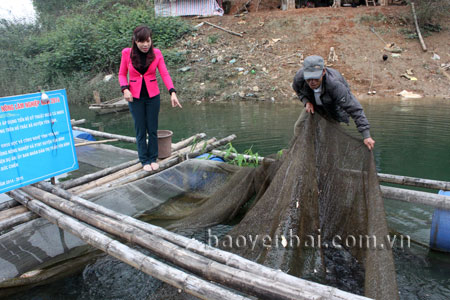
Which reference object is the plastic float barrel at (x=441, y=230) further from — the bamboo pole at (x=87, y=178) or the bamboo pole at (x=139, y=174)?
the bamboo pole at (x=87, y=178)

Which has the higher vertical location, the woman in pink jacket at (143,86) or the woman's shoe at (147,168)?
the woman in pink jacket at (143,86)

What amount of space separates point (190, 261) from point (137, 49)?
2.62 metres

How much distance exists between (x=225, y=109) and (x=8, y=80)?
50.0 ft

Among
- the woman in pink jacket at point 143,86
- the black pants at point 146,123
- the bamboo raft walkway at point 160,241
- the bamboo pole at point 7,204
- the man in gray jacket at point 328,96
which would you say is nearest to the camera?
the bamboo raft walkway at point 160,241

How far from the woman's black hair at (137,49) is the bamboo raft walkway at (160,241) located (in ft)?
4.35

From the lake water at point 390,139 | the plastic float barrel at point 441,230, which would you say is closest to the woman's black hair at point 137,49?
the lake water at point 390,139

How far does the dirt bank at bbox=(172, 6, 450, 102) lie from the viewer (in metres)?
13.4

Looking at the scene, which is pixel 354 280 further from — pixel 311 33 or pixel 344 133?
pixel 311 33

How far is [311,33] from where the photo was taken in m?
16.3

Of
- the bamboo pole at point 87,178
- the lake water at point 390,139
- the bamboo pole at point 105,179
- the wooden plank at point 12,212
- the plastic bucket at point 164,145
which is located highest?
the plastic bucket at point 164,145

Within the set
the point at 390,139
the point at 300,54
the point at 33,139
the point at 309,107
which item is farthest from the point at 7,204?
the point at 300,54

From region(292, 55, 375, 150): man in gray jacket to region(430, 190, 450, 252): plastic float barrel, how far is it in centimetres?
105

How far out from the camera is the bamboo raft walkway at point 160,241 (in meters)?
1.98

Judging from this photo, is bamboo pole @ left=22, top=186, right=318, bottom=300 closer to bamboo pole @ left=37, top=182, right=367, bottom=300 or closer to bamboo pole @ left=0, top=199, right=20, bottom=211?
bamboo pole @ left=37, top=182, right=367, bottom=300
